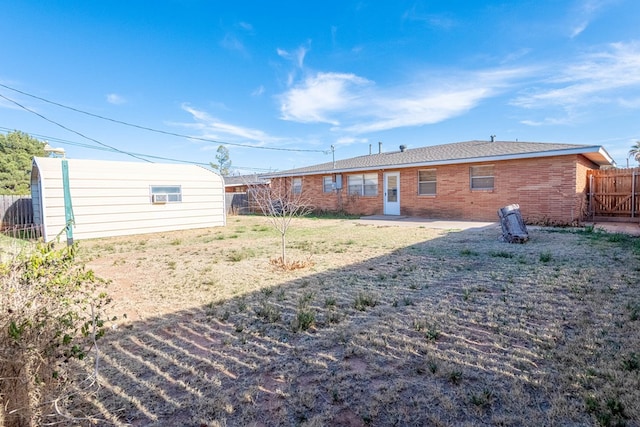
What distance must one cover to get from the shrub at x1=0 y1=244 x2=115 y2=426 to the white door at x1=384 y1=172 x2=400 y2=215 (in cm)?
1441

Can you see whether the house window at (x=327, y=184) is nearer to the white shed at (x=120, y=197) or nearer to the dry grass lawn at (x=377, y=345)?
the white shed at (x=120, y=197)

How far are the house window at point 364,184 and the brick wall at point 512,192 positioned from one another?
15.9 inches

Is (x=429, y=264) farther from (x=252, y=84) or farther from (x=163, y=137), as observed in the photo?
(x=163, y=137)

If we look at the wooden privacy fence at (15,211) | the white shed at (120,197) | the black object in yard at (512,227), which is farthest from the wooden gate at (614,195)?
the wooden privacy fence at (15,211)

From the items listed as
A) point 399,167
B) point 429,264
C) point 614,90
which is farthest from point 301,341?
point 614,90

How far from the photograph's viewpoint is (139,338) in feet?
9.61

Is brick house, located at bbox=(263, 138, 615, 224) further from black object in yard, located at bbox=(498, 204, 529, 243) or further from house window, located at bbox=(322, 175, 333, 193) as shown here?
black object in yard, located at bbox=(498, 204, 529, 243)

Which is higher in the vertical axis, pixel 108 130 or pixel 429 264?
pixel 108 130

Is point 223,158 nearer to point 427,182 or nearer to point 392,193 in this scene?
point 392,193

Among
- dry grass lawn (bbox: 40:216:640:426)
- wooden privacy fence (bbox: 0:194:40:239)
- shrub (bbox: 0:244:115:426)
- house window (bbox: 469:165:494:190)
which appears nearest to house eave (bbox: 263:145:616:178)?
house window (bbox: 469:165:494:190)

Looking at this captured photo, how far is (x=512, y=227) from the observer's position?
294 inches

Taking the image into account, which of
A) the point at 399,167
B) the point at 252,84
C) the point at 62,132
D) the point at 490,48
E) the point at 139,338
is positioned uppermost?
the point at 252,84

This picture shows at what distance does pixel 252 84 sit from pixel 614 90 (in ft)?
62.7

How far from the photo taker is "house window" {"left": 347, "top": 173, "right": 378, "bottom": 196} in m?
16.2
